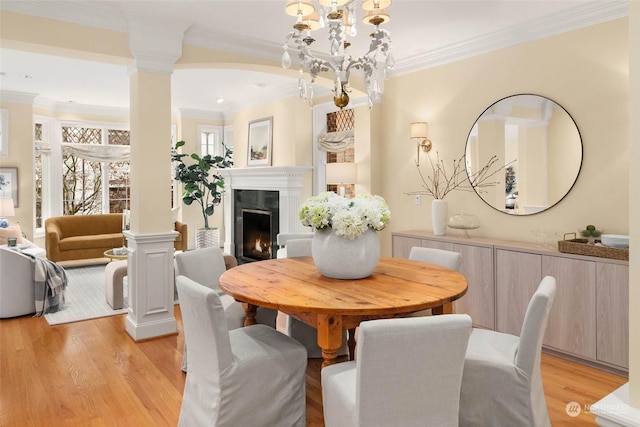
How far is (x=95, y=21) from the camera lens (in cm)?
349

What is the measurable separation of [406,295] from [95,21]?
10.3ft

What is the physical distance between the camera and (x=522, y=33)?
3795 millimetres

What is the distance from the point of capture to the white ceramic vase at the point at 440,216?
4.30 m

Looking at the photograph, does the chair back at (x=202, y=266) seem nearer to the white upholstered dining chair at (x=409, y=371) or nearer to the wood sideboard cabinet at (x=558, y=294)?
the white upholstered dining chair at (x=409, y=371)

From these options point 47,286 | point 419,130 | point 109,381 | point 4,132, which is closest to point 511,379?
point 109,381

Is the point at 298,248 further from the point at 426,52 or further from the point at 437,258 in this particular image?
the point at 426,52

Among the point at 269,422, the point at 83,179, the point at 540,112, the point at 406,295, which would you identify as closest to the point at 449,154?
the point at 540,112

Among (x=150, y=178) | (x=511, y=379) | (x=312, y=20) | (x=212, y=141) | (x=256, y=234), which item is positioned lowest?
(x=511, y=379)

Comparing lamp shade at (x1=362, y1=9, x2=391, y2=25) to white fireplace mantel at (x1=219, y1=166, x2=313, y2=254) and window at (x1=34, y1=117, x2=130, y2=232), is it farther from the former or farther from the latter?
window at (x1=34, y1=117, x2=130, y2=232)

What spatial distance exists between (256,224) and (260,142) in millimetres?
1281

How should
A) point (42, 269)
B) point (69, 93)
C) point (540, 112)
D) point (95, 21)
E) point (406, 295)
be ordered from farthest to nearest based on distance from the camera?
point (69, 93), point (42, 269), point (540, 112), point (95, 21), point (406, 295)

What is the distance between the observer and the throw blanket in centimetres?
445

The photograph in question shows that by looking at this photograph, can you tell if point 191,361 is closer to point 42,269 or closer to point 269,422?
point 269,422

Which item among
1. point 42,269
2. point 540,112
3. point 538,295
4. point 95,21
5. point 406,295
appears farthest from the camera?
point 42,269
